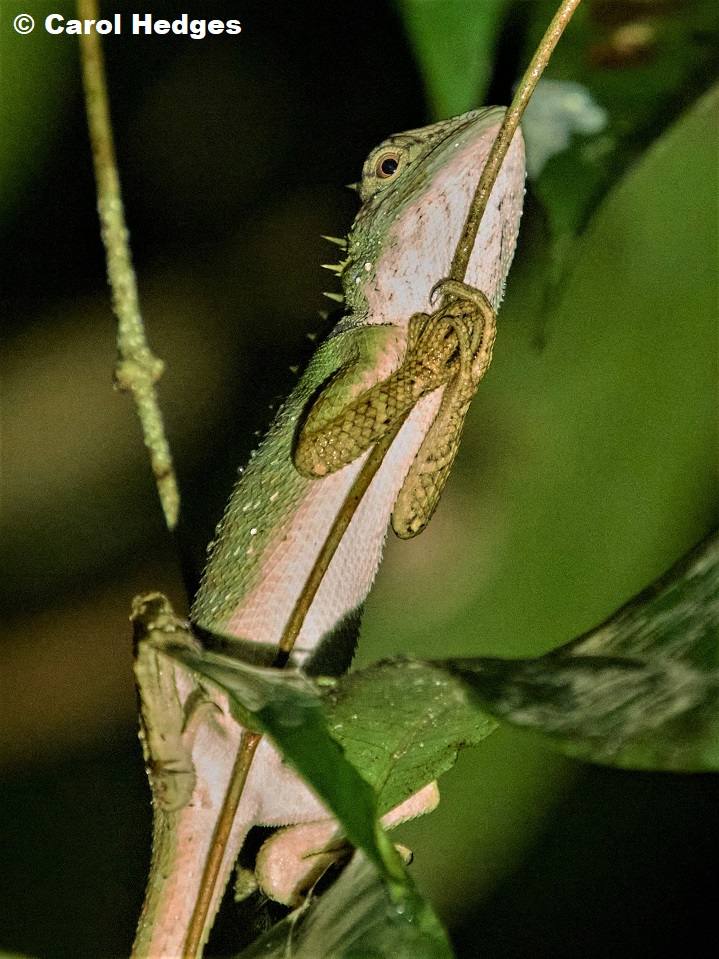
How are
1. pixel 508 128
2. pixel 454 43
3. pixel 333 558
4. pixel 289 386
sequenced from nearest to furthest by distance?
1. pixel 508 128
2. pixel 454 43
3. pixel 333 558
4. pixel 289 386

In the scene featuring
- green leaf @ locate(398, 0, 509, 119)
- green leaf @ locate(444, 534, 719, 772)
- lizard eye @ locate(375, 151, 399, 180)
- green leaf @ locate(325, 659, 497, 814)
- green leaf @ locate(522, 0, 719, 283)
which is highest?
lizard eye @ locate(375, 151, 399, 180)

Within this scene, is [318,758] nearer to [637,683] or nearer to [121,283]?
[637,683]

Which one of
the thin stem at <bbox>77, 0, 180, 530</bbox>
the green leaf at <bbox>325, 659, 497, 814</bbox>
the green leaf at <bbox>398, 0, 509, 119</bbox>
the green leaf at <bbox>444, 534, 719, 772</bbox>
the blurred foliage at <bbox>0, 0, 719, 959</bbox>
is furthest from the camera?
the blurred foliage at <bbox>0, 0, 719, 959</bbox>

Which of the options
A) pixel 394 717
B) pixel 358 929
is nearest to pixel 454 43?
pixel 394 717

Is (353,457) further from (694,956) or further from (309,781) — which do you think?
(694,956)

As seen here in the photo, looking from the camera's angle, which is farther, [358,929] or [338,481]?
[338,481]

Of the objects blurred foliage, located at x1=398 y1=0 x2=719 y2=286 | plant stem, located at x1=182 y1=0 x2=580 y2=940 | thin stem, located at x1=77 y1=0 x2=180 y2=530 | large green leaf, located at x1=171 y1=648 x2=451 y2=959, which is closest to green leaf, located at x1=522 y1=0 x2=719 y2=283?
blurred foliage, located at x1=398 y1=0 x2=719 y2=286

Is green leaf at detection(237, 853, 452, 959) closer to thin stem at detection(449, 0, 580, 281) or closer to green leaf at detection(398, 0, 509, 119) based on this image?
thin stem at detection(449, 0, 580, 281)
